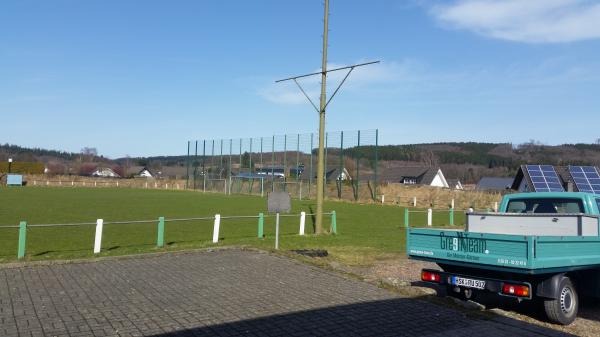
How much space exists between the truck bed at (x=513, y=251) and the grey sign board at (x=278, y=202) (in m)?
5.52

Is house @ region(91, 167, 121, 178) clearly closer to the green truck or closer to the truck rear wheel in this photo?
the green truck

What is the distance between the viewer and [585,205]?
332 inches

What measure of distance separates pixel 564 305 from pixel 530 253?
126cm

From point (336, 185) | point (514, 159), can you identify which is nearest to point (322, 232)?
point (336, 185)

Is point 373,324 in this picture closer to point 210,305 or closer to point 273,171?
point 210,305

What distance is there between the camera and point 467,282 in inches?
297

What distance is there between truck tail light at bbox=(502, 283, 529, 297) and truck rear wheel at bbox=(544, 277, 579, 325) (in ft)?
1.71

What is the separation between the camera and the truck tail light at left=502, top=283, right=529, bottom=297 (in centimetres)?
677

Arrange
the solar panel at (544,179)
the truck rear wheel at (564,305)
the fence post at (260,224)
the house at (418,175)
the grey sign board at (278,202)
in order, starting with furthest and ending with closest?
the house at (418,175) < the solar panel at (544,179) < the fence post at (260,224) < the grey sign board at (278,202) < the truck rear wheel at (564,305)

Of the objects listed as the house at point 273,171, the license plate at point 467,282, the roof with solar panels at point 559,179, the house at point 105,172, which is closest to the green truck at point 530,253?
the license plate at point 467,282

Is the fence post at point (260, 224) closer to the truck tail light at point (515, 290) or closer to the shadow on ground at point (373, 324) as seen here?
the shadow on ground at point (373, 324)

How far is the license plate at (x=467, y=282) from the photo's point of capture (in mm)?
7340

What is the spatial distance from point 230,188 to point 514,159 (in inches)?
1889

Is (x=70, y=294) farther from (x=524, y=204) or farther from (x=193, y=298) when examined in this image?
(x=524, y=204)
